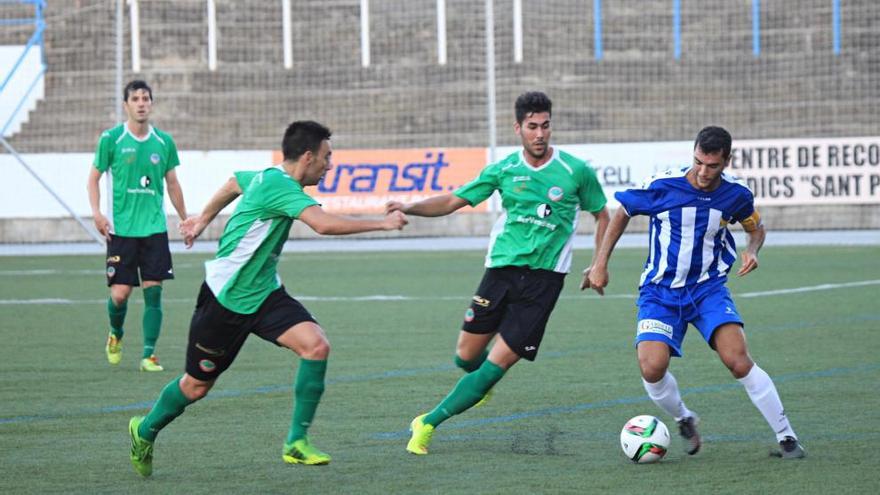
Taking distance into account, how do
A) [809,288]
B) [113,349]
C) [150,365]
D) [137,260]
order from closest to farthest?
1. [150,365]
2. [113,349]
3. [137,260]
4. [809,288]

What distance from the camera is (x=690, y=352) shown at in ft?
34.5

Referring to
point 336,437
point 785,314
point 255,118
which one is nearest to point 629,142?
point 255,118

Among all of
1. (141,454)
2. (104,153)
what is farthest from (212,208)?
(104,153)

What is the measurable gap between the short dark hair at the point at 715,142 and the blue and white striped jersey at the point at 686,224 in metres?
0.32

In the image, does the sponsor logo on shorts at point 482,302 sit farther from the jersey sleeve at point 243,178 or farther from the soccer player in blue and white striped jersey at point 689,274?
the jersey sleeve at point 243,178

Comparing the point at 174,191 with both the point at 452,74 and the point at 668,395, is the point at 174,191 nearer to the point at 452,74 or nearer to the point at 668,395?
the point at 668,395

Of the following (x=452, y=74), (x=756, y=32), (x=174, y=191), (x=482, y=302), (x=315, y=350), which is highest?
(x=756, y=32)

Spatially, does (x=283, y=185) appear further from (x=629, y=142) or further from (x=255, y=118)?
(x=255, y=118)

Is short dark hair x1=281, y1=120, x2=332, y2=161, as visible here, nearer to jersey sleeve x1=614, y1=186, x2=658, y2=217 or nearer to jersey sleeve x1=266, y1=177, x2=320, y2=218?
jersey sleeve x1=266, y1=177, x2=320, y2=218

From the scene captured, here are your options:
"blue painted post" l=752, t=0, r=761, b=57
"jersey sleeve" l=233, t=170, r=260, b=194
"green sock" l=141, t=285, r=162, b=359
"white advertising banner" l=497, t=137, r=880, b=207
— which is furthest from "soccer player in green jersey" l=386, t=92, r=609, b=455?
"blue painted post" l=752, t=0, r=761, b=57

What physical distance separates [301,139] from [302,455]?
1.47 meters

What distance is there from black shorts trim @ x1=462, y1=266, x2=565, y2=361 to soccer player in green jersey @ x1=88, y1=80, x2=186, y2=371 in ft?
12.2

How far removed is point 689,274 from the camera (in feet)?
21.9

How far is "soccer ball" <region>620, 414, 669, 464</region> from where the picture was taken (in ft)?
21.0
